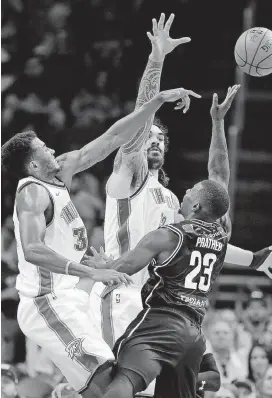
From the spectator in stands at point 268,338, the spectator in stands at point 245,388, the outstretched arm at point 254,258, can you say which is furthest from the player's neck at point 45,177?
the spectator in stands at point 268,338

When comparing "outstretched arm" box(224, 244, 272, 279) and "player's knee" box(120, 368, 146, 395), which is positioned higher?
"outstretched arm" box(224, 244, 272, 279)

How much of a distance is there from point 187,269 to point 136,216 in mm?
1172

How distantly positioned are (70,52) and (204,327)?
432 centimetres

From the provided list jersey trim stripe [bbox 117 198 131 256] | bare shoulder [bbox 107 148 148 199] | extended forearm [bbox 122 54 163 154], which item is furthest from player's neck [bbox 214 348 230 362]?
extended forearm [bbox 122 54 163 154]

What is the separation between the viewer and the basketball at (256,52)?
627cm

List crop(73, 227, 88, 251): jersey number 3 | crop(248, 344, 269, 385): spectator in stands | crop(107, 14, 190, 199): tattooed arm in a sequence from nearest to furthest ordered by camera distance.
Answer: crop(73, 227, 88, 251): jersey number 3 → crop(107, 14, 190, 199): tattooed arm → crop(248, 344, 269, 385): spectator in stands

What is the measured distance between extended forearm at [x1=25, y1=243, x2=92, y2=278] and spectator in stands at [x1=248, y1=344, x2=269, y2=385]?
396 cm

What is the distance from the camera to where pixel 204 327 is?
8.89 m

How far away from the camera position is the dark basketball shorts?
178 inches

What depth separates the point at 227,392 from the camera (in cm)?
731

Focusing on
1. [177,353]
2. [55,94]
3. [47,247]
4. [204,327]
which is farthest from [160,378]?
[55,94]

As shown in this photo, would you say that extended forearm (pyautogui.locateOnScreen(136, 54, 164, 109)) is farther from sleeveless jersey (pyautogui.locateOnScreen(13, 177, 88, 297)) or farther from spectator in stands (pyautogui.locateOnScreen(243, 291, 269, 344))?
spectator in stands (pyautogui.locateOnScreen(243, 291, 269, 344))

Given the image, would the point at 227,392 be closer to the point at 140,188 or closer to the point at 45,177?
the point at 140,188

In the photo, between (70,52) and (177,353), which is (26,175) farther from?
(70,52)
